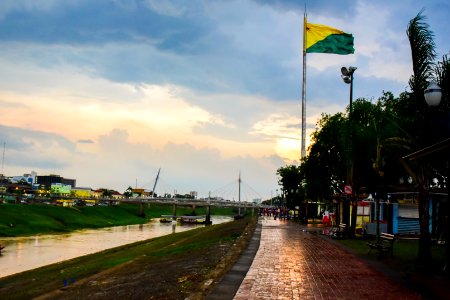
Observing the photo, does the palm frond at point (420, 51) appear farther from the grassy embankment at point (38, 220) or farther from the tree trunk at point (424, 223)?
the grassy embankment at point (38, 220)

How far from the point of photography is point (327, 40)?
40062mm

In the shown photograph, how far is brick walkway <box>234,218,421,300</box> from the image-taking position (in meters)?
9.69

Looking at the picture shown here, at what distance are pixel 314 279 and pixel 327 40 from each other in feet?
104

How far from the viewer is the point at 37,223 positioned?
240ft

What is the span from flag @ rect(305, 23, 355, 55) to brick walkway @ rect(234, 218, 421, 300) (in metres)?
25.9

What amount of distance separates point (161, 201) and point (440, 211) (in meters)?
116

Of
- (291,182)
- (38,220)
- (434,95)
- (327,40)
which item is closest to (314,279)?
(434,95)

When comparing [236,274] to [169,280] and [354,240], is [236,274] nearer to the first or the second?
[169,280]

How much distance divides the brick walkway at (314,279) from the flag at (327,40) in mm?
25858

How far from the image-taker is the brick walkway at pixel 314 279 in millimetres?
9688

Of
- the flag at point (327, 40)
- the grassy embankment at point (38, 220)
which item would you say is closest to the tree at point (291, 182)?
the flag at point (327, 40)

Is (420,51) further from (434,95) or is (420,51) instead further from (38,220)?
(38,220)

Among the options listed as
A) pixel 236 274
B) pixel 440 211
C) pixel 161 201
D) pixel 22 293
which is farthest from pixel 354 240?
pixel 161 201

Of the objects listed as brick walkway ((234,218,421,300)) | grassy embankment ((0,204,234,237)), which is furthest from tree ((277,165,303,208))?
brick walkway ((234,218,421,300))
